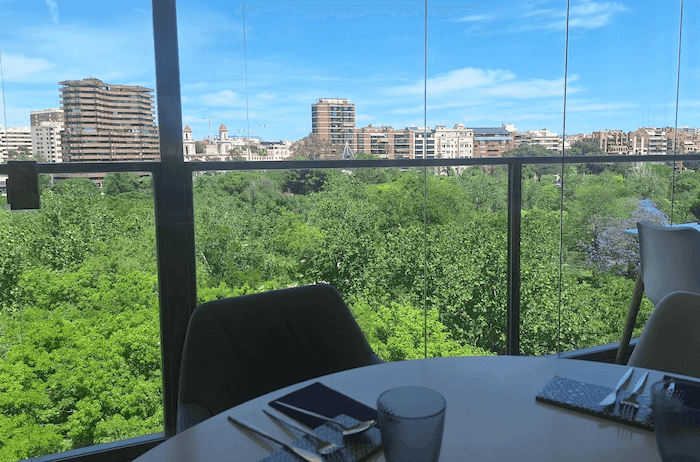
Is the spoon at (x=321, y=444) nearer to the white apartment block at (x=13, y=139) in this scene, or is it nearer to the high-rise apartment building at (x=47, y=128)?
the high-rise apartment building at (x=47, y=128)

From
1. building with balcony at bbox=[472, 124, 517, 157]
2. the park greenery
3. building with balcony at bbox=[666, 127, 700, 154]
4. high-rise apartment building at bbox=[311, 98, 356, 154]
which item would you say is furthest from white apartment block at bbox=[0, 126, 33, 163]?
building with balcony at bbox=[666, 127, 700, 154]

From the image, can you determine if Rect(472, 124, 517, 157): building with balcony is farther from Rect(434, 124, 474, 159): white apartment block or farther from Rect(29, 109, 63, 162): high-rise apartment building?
Rect(29, 109, 63, 162): high-rise apartment building

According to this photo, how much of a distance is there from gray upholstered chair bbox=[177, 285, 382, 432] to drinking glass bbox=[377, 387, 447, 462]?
680 millimetres

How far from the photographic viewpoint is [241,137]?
14.1ft

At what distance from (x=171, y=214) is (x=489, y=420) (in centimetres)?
145

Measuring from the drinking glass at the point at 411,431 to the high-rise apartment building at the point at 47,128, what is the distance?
270cm

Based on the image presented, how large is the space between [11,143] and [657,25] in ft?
20.3

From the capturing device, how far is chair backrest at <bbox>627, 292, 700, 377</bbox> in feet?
3.80

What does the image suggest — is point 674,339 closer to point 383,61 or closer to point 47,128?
point 47,128

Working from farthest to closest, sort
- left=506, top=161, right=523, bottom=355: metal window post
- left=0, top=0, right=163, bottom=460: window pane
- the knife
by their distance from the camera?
left=0, top=0, right=163, bottom=460: window pane < left=506, top=161, right=523, bottom=355: metal window post < the knife

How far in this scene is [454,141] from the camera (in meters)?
4.90

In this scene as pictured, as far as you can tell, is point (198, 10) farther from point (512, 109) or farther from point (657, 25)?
point (657, 25)

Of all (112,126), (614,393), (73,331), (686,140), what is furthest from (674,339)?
(73,331)

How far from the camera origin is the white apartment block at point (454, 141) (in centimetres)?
457
